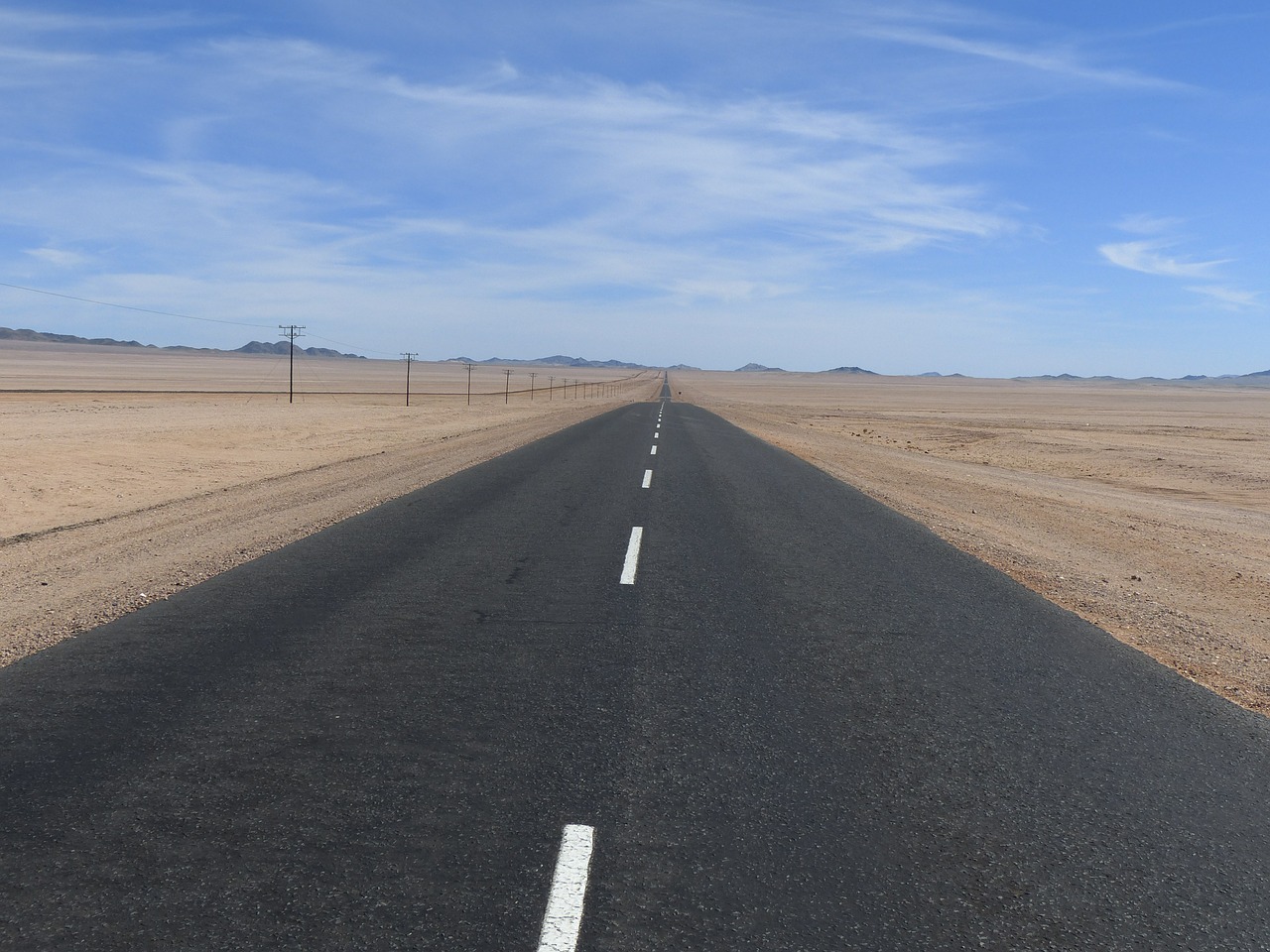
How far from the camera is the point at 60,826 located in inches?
144


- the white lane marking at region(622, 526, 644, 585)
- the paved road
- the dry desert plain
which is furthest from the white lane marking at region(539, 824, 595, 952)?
the white lane marking at region(622, 526, 644, 585)

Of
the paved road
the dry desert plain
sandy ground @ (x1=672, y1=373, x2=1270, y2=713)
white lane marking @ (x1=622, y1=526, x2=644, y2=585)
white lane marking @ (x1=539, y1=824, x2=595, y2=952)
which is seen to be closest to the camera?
white lane marking @ (x1=539, y1=824, x2=595, y2=952)

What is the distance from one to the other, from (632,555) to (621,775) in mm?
5386

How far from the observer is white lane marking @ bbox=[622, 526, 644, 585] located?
854 cm

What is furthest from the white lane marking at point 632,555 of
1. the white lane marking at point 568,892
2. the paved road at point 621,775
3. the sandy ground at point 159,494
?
the white lane marking at point 568,892

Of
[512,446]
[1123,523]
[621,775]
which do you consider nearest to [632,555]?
[621,775]

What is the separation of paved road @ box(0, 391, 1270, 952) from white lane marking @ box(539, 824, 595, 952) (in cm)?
4

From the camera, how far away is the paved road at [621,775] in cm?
319

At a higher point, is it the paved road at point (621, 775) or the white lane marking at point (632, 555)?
the white lane marking at point (632, 555)

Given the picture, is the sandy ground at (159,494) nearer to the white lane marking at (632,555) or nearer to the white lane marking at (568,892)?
the white lane marking at (632,555)

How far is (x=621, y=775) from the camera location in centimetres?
427

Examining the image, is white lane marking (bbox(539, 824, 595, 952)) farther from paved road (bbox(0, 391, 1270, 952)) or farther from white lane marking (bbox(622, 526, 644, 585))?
white lane marking (bbox(622, 526, 644, 585))

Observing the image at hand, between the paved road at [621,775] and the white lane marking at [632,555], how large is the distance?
0.37 m

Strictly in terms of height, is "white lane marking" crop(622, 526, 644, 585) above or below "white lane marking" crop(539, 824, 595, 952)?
above
